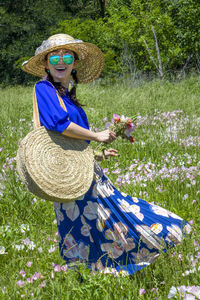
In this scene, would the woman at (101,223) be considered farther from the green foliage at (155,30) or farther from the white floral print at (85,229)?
the green foliage at (155,30)

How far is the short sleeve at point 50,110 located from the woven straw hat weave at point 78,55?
11.0 inches

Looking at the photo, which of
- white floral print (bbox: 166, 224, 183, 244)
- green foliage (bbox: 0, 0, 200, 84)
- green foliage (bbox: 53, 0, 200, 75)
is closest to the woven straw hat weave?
white floral print (bbox: 166, 224, 183, 244)

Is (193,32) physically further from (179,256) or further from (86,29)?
(179,256)

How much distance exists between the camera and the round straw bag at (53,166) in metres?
2.02

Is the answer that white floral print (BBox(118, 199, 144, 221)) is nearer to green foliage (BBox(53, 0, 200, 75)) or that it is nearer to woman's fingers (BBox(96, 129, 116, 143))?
woman's fingers (BBox(96, 129, 116, 143))

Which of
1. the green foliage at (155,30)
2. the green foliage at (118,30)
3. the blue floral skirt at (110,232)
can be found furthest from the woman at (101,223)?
the green foliage at (155,30)

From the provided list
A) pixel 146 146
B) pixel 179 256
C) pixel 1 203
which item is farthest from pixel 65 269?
pixel 146 146

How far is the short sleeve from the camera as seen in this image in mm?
2188

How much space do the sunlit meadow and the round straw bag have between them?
0.43 meters

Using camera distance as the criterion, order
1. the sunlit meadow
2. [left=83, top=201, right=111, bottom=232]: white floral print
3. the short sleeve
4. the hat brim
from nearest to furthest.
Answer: the sunlit meadow < the short sleeve < [left=83, top=201, right=111, bottom=232]: white floral print < the hat brim

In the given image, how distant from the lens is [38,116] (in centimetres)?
229

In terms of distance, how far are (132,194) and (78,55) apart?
5.10 ft

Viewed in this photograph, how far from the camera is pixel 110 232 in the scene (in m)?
2.31

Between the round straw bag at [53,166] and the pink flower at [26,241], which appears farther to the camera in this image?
the pink flower at [26,241]
